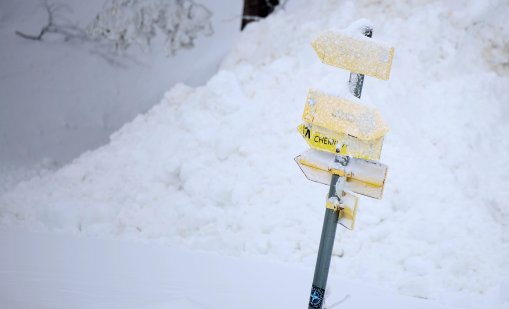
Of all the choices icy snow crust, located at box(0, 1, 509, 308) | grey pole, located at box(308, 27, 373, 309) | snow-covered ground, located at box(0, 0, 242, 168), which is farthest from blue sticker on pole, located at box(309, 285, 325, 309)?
snow-covered ground, located at box(0, 0, 242, 168)

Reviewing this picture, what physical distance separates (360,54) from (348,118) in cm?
45

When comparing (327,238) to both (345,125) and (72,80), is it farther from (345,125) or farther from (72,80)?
(72,80)

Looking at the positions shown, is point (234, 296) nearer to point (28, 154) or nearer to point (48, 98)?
point (28, 154)

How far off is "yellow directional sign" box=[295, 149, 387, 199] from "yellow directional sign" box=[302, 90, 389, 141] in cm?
23

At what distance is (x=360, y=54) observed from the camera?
396 cm

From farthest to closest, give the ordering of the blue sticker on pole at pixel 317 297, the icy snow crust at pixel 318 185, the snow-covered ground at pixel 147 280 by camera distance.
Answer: the icy snow crust at pixel 318 185 → the snow-covered ground at pixel 147 280 → the blue sticker on pole at pixel 317 297

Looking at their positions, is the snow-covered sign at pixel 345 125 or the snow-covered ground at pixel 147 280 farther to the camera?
the snow-covered ground at pixel 147 280

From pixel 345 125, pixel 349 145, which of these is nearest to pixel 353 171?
pixel 349 145

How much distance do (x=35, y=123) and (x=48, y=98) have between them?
843 mm

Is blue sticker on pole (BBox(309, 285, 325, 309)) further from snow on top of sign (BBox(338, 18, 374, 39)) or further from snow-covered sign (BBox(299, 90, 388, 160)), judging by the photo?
snow on top of sign (BBox(338, 18, 374, 39))

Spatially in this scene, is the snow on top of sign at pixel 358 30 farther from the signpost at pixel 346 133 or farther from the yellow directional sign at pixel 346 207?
the yellow directional sign at pixel 346 207

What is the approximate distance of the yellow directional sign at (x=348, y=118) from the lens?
3947mm

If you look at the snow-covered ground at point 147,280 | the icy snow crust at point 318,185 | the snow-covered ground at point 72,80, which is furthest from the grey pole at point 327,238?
the snow-covered ground at point 72,80

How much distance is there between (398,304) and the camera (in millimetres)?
6121
